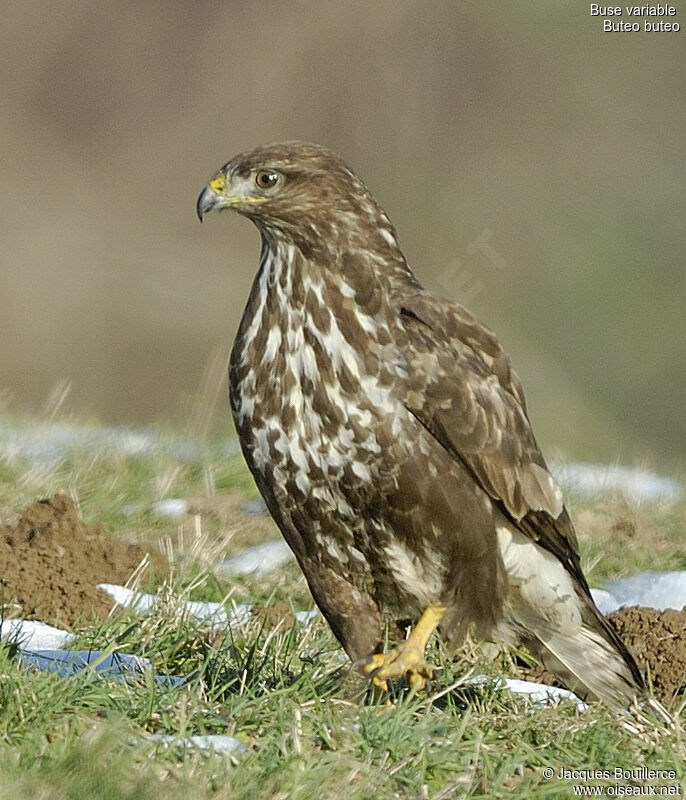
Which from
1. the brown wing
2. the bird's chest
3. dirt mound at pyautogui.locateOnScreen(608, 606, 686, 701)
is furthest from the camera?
dirt mound at pyautogui.locateOnScreen(608, 606, 686, 701)

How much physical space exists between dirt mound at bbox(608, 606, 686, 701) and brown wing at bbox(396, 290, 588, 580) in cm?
71

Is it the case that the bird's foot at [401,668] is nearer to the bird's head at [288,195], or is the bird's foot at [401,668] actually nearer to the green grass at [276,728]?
the green grass at [276,728]

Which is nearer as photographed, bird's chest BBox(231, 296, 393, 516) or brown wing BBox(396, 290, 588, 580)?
bird's chest BBox(231, 296, 393, 516)

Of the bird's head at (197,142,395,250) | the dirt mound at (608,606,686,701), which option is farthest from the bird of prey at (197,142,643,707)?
the dirt mound at (608,606,686,701)

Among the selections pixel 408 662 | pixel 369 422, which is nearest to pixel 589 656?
pixel 408 662

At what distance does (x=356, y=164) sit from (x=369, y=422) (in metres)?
15.2

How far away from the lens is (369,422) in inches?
195

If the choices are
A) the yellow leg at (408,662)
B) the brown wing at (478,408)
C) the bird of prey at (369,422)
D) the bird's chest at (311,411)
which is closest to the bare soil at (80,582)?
the bird of prey at (369,422)

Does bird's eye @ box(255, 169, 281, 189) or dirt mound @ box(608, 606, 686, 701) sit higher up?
bird's eye @ box(255, 169, 281, 189)

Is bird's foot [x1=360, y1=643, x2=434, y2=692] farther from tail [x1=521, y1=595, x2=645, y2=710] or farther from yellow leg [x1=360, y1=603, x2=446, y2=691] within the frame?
tail [x1=521, y1=595, x2=645, y2=710]

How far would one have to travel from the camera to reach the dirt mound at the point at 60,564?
5.84 metres

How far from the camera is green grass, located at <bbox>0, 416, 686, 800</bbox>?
408 centimetres

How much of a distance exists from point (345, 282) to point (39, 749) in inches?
71.7

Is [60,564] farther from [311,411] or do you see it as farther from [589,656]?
[589,656]
